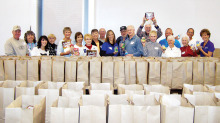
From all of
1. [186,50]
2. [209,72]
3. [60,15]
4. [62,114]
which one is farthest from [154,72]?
[60,15]

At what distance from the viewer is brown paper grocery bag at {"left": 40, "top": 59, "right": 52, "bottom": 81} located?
2.27 meters

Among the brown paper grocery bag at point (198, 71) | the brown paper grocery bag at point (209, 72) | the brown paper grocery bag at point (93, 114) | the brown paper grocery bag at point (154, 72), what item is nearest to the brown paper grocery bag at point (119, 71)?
the brown paper grocery bag at point (154, 72)

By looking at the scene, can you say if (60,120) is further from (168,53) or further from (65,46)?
(168,53)

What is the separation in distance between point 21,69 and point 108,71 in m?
Result: 0.97

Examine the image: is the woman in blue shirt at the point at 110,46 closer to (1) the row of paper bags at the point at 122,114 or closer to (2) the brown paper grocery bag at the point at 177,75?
(2) the brown paper grocery bag at the point at 177,75

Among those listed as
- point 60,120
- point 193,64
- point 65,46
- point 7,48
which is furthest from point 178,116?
point 7,48

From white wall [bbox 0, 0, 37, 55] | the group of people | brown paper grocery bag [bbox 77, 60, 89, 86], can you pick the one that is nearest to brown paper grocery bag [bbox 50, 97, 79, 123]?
brown paper grocery bag [bbox 77, 60, 89, 86]

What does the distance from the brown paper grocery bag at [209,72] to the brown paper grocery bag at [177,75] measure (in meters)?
0.27

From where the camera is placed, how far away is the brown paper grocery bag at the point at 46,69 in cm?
227

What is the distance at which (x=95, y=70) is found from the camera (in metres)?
2.26

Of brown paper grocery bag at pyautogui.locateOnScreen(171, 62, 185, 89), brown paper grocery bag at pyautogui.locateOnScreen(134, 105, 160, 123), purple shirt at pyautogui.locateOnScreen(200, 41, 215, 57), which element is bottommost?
brown paper grocery bag at pyautogui.locateOnScreen(134, 105, 160, 123)

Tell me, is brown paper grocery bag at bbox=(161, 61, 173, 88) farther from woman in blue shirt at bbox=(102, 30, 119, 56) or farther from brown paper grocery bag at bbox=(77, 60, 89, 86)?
woman in blue shirt at bbox=(102, 30, 119, 56)

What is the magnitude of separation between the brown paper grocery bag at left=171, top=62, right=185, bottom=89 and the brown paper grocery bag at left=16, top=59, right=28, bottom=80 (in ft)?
5.48

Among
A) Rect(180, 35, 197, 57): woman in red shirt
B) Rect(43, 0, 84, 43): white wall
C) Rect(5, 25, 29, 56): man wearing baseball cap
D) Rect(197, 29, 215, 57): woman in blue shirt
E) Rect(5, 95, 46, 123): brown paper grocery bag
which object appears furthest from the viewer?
Rect(43, 0, 84, 43): white wall
